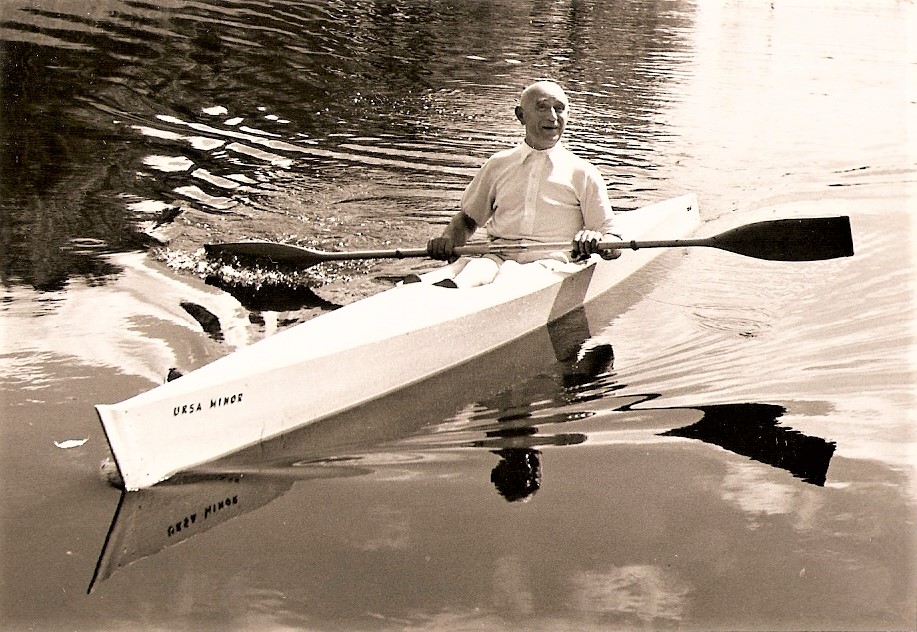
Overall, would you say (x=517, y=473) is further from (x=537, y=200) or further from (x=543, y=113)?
(x=543, y=113)

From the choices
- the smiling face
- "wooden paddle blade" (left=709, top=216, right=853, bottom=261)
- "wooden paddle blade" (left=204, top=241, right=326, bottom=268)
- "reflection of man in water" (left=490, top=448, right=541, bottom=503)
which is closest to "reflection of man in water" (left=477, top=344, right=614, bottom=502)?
"reflection of man in water" (left=490, top=448, right=541, bottom=503)

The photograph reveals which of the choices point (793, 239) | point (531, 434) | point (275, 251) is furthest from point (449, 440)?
point (793, 239)

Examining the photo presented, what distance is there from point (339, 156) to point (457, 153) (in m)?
1.10

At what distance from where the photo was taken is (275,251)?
6.50 m

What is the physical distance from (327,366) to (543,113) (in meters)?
1.98

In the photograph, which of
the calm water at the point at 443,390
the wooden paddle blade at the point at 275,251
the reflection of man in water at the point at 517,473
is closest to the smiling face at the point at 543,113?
the calm water at the point at 443,390

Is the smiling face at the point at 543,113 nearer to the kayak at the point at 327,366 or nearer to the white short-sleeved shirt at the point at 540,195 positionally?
the white short-sleeved shirt at the point at 540,195

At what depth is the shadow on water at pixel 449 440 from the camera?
14.1 feet

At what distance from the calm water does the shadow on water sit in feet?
0.06

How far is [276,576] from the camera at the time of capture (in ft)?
12.8

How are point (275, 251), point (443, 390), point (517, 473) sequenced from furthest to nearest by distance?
point (275, 251)
point (443, 390)
point (517, 473)

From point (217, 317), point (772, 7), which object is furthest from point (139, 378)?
point (772, 7)

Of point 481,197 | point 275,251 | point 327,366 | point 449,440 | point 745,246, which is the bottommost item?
point 449,440

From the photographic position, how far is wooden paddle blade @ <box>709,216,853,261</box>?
6.25 metres
